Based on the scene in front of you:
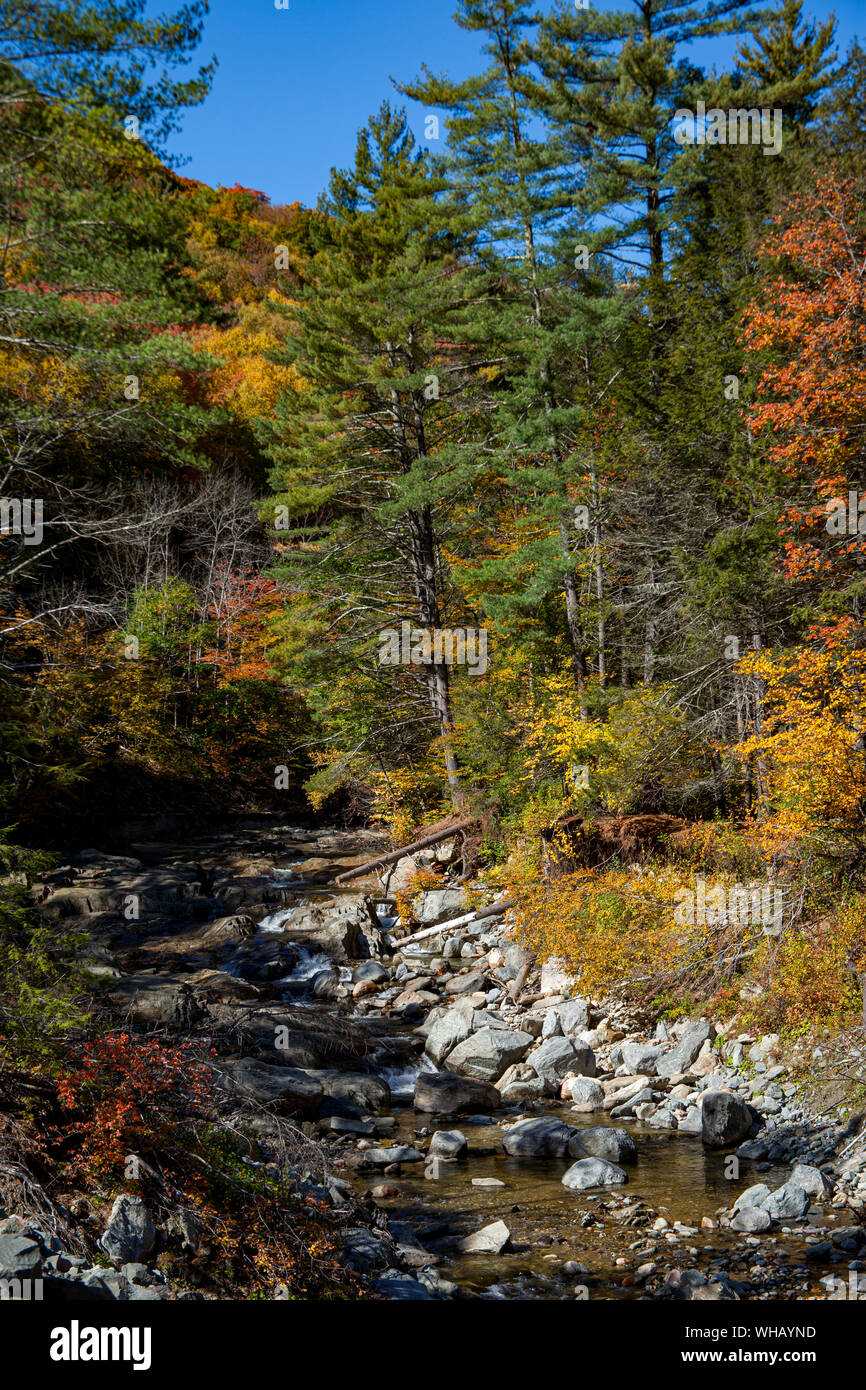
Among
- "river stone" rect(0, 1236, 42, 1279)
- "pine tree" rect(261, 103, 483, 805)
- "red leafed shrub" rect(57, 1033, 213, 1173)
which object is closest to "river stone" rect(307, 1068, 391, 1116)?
"red leafed shrub" rect(57, 1033, 213, 1173)

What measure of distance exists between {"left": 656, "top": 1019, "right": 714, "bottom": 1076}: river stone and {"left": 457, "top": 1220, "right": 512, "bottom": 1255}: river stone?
11.7ft

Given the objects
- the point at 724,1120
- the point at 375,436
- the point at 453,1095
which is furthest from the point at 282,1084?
the point at 375,436

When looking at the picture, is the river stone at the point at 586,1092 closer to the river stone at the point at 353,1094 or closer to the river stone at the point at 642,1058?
the river stone at the point at 642,1058

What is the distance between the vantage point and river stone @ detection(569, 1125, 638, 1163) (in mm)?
7980

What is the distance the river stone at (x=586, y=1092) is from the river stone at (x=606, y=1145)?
0.99 metres

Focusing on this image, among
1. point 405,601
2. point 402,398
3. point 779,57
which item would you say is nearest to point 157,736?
point 405,601

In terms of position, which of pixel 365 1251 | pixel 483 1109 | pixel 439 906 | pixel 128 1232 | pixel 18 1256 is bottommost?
pixel 483 1109

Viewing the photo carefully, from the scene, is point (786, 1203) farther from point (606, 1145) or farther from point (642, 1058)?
point (642, 1058)

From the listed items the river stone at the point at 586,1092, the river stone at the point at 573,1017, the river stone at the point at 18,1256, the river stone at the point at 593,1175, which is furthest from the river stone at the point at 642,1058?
the river stone at the point at 18,1256

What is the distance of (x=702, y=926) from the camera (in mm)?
10727

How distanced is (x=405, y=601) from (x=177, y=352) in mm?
11594

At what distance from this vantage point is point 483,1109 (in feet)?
31.0

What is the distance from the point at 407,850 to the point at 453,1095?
781 cm

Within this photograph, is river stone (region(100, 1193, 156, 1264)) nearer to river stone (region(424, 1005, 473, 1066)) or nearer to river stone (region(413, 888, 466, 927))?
river stone (region(424, 1005, 473, 1066))
